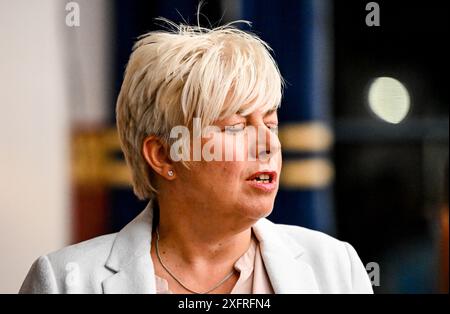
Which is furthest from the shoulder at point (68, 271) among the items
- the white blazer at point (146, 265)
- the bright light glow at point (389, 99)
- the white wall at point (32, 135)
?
the bright light glow at point (389, 99)

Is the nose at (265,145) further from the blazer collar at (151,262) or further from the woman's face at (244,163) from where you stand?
the blazer collar at (151,262)

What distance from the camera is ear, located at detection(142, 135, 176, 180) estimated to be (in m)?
1.35

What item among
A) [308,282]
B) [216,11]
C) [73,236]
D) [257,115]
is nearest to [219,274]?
[308,282]

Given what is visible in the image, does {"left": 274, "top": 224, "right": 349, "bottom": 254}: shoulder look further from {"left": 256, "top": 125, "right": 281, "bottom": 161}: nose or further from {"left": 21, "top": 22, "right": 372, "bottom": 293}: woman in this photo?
{"left": 256, "top": 125, "right": 281, "bottom": 161}: nose

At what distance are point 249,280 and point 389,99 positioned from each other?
1031 mm

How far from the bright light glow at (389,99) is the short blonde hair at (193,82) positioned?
97cm

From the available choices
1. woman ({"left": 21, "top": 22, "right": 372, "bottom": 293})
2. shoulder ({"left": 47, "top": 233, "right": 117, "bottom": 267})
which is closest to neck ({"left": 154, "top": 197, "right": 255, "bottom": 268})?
woman ({"left": 21, "top": 22, "right": 372, "bottom": 293})

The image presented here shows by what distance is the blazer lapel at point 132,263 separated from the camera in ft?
4.29

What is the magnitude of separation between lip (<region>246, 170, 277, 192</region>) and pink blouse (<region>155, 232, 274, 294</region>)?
125mm

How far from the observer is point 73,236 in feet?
8.00

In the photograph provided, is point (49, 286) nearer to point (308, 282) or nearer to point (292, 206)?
point (308, 282)

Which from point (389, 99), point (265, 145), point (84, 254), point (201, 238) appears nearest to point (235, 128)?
point (265, 145)

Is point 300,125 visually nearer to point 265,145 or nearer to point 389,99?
point 389,99

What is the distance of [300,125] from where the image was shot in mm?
2391
